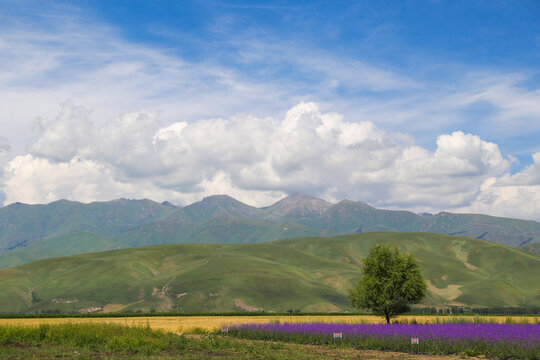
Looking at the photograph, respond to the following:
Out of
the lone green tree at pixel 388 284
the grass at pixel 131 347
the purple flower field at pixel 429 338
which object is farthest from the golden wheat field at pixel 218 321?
the grass at pixel 131 347

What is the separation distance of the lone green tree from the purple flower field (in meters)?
23.7

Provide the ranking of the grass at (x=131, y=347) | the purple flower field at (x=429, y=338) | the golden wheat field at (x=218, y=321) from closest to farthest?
the grass at (x=131, y=347) → the purple flower field at (x=429, y=338) → the golden wheat field at (x=218, y=321)

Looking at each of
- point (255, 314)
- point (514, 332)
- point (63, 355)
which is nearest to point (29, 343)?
point (63, 355)

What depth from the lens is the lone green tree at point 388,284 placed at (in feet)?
235

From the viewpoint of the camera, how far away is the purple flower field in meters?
35.6

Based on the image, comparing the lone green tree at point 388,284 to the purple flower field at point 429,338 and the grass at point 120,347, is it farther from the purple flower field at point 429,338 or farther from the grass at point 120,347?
the grass at point 120,347

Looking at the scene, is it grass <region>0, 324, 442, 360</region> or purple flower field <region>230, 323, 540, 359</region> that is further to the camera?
purple flower field <region>230, 323, 540, 359</region>

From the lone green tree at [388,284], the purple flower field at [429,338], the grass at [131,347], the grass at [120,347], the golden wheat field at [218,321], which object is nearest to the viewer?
the grass at [120,347]

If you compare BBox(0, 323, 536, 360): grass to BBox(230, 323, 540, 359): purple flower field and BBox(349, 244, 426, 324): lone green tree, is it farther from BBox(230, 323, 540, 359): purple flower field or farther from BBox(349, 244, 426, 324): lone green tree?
BBox(349, 244, 426, 324): lone green tree

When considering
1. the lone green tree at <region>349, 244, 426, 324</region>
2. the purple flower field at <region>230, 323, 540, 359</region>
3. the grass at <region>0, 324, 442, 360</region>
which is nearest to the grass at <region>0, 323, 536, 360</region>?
the grass at <region>0, 324, 442, 360</region>

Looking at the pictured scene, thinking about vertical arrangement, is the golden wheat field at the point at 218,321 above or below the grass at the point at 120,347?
below

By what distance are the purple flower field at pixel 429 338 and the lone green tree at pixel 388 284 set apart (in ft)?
77.8

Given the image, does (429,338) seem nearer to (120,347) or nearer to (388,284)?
(120,347)

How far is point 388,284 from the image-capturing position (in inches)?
2805
